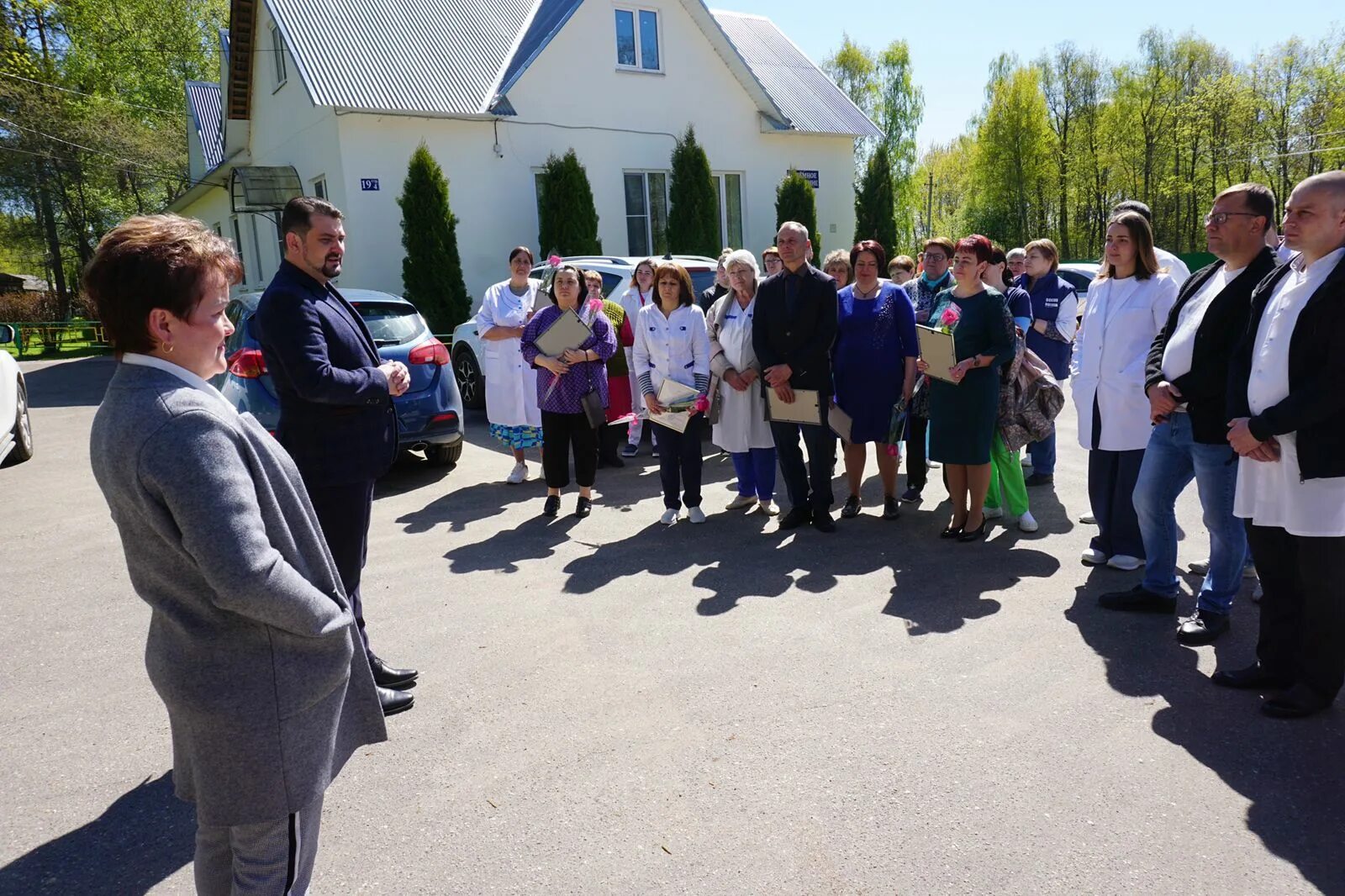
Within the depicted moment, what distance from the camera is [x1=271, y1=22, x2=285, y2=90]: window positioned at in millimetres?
19297

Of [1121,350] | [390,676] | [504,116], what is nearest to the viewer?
[390,676]

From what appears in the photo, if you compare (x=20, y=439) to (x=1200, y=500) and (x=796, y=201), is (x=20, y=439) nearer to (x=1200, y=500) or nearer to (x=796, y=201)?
(x=1200, y=500)

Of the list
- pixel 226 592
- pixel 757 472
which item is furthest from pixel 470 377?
pixel 226 592

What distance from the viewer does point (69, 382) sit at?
17719mm

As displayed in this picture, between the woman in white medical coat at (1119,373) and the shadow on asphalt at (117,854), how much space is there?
4791mm


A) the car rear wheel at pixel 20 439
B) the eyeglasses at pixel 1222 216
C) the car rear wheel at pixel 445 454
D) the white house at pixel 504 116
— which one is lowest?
the car rear wheel at pixel 445 454

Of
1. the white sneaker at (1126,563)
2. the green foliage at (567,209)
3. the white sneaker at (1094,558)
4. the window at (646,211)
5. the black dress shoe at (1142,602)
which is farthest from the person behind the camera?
the window at (646,211)

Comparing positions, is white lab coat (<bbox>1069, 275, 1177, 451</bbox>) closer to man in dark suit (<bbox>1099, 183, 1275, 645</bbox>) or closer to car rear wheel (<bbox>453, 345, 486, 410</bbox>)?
man in dark suit (<bbox>1099, 183, 1275, 645</bbox>)

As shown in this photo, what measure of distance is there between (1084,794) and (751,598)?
7.25ft

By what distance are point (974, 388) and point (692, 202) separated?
14.2 m

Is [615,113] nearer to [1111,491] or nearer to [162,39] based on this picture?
[1111,491]

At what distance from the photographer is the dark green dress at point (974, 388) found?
18.2ft

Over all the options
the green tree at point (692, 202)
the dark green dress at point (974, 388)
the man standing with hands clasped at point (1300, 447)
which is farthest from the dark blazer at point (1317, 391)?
the green tree at point (692, 202)

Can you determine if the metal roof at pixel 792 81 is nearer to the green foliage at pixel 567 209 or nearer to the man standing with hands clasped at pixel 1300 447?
the green foliage at pixel 567 209
